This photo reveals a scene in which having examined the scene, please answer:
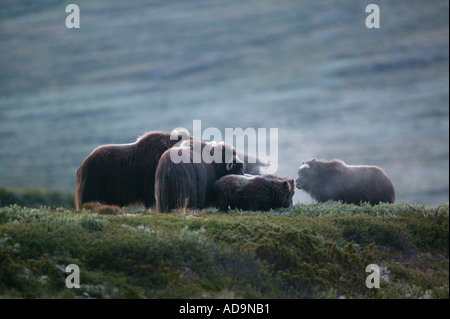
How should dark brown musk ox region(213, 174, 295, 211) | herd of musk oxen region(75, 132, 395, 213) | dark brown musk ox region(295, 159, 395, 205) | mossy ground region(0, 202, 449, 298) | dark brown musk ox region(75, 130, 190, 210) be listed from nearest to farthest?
mossy ground region(0, 202, 449, 298) < herd of musk oxen region(75, 132, 395, 213) < dark brown musk ox region(213, 174, 295, 211) < dark brown musk ox region(75, 130, 190, 210) < dark brown musk ox region(295, 159, 395, 205)

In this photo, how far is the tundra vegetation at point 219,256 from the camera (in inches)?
364

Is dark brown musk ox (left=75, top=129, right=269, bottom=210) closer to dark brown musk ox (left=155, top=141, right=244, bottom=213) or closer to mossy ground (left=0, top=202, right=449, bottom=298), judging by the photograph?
dark brown musk ox (left=155, top=141, right=244, bottom=213)

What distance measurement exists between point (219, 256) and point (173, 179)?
4.19 m

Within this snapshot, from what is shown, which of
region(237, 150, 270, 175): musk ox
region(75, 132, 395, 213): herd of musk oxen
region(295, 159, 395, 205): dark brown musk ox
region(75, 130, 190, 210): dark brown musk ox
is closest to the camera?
region(75, 132, 395, 213): herd of musk oxen

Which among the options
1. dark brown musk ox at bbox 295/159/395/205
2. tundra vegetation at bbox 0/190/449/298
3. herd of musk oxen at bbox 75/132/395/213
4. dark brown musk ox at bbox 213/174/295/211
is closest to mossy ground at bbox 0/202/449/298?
tundra vegetation at bbox 0/190/449/298

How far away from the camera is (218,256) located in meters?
10.2

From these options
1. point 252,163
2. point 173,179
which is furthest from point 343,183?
point 173,179

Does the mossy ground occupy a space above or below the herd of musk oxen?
below

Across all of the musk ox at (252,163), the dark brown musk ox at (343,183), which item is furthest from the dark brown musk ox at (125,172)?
the dark brown musk ox at (343,183)

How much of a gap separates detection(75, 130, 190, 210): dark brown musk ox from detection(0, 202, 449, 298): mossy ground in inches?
126

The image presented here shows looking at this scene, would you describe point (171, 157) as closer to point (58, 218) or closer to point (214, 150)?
point (214, 150)

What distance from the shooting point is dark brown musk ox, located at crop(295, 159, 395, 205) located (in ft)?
60.6
